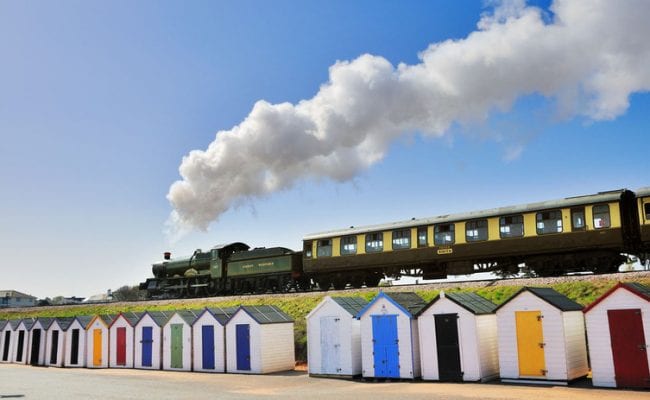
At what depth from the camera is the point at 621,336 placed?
16.7 metres

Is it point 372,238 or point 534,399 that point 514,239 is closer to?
point 372,238

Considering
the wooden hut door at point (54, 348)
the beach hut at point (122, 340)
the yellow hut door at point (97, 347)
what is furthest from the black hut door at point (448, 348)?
the wooden hut door at point (54, 348)

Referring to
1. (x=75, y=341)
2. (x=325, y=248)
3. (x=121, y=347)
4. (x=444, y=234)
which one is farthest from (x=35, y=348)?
(x=444, y=234)

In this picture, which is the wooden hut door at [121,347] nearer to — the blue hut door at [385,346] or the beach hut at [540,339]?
the blue hut door at [385,346]

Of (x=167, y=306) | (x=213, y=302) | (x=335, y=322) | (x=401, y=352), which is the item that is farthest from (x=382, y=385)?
(x=167, y=306)

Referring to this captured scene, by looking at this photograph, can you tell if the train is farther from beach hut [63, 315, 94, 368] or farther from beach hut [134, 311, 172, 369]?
beach hut [63, 315, 94, 368]

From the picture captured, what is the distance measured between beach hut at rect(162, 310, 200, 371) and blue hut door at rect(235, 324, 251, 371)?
3.08 meters

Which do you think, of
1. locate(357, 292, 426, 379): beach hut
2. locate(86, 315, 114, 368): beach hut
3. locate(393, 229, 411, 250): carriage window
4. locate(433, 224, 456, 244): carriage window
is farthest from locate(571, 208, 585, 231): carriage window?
locate(86, 315, 114, 368): beach hut

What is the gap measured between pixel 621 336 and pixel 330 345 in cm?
1043

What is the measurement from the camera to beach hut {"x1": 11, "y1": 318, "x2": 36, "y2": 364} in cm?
3556

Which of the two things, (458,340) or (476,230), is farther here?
(476,230)

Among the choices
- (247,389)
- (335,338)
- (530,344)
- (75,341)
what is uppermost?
(335,338)

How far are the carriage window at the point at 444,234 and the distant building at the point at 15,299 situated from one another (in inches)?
4064

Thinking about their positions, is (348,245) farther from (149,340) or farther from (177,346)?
(149,340)
